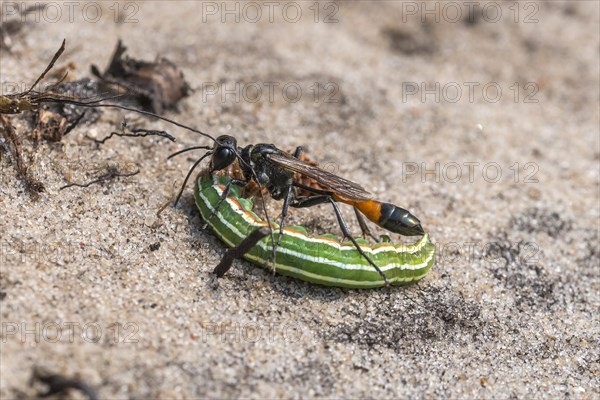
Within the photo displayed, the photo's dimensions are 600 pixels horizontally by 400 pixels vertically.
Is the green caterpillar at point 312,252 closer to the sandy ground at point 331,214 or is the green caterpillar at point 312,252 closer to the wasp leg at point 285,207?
the wasp leg at point 285,207

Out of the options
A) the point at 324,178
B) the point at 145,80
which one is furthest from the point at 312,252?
the point at 145,80

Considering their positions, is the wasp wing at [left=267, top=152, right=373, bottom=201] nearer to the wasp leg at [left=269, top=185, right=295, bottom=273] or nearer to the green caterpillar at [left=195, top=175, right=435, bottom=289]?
the wasp leg at [left=269, top=185, right=295, bottom=273]

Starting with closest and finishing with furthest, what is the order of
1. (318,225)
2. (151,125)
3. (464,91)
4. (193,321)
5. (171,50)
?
(193,321)
(318,225)
(151,125)
(171,50)
(464,91)

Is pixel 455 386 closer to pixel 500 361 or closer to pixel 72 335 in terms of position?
pixel 500 361

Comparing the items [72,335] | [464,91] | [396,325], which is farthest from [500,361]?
[464,91]

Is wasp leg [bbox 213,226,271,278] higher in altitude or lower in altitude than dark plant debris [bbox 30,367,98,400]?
higher

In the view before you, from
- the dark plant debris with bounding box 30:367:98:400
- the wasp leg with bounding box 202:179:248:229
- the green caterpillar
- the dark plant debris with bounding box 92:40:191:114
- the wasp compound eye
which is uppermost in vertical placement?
the dark plant debris with bounding box 92:40:191:114

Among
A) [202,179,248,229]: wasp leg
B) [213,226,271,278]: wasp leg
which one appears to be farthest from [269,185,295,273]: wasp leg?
[202,179,248,229]: wasp leg
